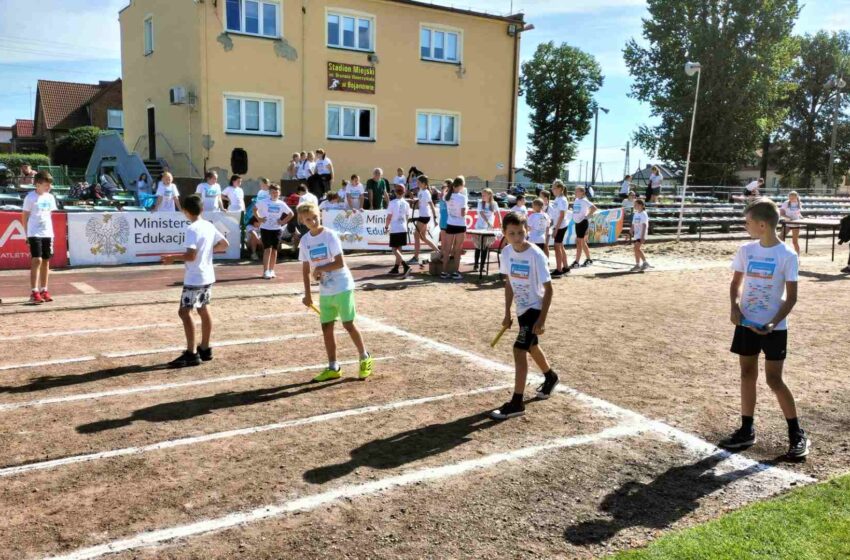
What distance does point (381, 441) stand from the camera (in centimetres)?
546

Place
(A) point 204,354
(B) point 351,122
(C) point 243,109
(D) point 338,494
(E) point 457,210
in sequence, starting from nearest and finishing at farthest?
1. (D) point 338,494
2. (A) point 204,354
3. (E) point 457,210
4. (C) point 243,109
5. (B) point 351,122

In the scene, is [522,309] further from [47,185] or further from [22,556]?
[47,185]

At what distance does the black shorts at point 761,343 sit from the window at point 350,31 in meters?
21.6

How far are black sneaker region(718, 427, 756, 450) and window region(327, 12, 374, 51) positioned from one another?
21799 mm

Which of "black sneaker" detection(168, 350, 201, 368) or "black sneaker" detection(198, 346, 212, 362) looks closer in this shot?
"black sneaker" detection(168, 350, 201, 368)

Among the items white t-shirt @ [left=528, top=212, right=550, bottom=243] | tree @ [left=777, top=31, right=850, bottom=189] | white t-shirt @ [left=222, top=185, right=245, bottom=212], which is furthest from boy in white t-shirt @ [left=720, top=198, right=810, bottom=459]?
tree @ [left=777, top=31, right=850, bottom=189]

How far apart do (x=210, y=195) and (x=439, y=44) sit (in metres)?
13.3

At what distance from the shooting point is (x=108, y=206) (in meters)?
19.3

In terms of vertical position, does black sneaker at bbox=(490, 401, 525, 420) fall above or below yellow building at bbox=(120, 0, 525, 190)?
below

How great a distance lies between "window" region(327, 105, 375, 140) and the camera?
24875 millimetres

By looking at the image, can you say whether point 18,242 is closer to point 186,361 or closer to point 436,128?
point 186,361

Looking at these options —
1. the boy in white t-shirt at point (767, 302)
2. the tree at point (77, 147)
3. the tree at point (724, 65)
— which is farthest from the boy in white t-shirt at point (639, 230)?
the tree at point (77, 147)

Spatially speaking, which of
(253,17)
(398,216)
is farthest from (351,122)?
(398,216)

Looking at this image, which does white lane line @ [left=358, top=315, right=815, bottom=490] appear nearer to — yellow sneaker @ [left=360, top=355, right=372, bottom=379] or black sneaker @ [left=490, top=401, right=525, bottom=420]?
black sneaker @ [left=490, top=401, right=525, bottom=420]
